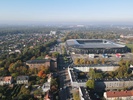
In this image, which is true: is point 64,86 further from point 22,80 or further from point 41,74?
point 22,80

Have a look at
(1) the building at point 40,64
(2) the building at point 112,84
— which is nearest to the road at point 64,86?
(1) the building at point 40,64

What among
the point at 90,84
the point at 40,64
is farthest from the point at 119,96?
the point at 40,64

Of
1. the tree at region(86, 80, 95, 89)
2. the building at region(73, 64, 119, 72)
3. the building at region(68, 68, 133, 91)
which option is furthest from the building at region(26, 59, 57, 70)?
the tree at region(86, 80, 95, 89)

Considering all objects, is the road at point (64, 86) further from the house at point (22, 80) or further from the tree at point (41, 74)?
the house at point (22, 80)

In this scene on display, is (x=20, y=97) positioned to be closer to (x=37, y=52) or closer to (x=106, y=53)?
(x=37, y=52)

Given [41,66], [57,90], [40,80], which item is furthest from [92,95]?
[41,66]

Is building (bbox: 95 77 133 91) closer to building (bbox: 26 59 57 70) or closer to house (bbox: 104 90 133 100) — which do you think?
house (bbox: 104 90 133 100)

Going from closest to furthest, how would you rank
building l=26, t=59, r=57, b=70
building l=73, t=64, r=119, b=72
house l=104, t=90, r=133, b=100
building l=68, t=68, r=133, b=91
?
1. house l=104, t=90, r=133, b=100
2. building l=68, t=68, r=133, b=91
3. building l=73, t=64, r=119, b=72
4. building l=26, t=59, r=57, b=70

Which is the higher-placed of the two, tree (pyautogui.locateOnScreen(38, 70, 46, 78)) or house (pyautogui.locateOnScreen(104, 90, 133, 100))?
house (pyautogui.locateOnScreen(104, 90, 133, 100))

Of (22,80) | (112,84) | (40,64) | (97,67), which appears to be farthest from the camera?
(40,64)

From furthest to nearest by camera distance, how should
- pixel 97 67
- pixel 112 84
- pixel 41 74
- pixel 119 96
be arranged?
pixel 97 67
pixel 41 74
pixel 112 84
pixel 119 96

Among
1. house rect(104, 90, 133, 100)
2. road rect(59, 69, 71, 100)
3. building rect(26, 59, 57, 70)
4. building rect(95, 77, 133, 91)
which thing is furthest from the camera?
building rect(26, 59, 57, 70)
